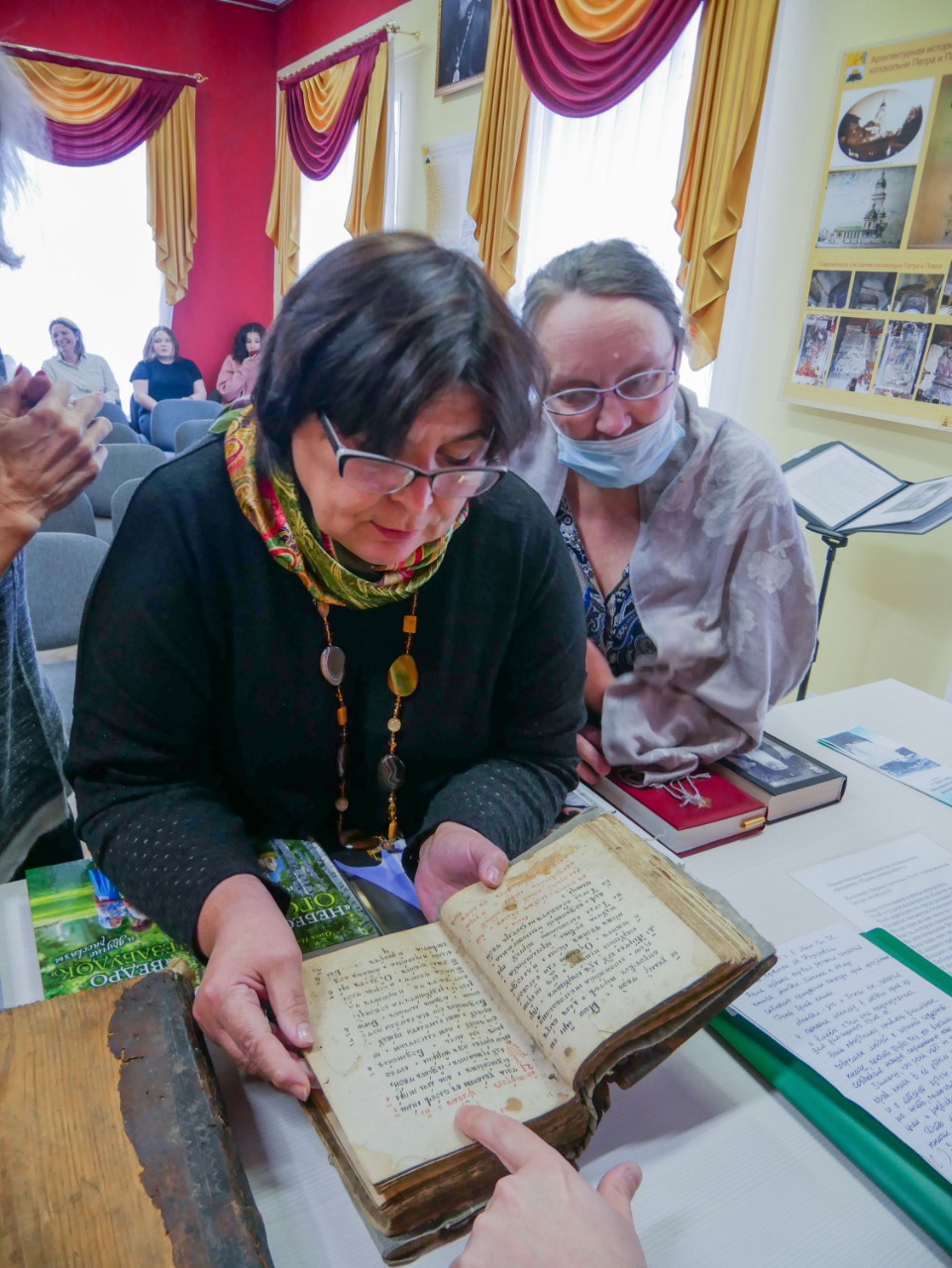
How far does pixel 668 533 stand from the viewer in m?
1.40

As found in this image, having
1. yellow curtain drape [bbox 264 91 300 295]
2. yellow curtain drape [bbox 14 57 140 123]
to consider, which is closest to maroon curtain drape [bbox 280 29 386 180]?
yellow curtain drape [bbox 264 91 300 295]

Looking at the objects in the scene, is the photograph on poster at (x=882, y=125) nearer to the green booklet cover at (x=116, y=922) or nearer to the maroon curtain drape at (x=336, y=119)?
the green booklet cover at (x=116, y=922)

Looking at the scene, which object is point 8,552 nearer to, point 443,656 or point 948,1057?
point 443,656

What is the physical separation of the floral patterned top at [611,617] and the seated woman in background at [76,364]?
5.48 meters

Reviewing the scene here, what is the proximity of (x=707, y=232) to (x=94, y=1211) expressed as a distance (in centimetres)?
313

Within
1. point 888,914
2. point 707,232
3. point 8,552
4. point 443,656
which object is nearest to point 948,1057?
point 888,914

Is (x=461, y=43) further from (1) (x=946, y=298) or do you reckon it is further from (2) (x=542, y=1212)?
(2) (x=542, y=1212)

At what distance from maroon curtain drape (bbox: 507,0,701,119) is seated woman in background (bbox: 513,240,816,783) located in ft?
7.55

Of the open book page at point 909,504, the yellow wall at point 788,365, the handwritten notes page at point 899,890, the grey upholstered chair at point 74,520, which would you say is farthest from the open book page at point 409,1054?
the yellow wall at point 788,365

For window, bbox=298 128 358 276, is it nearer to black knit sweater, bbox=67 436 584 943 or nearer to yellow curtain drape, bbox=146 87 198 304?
yellow curtain drape, bbox=146 87 198 304

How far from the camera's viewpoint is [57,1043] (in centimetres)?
64

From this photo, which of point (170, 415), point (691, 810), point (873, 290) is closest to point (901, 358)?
point (873, 290)

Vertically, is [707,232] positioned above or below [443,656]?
above

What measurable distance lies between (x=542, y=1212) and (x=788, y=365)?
293 cm
